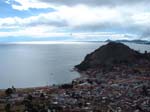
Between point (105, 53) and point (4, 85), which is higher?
point (105, 53)

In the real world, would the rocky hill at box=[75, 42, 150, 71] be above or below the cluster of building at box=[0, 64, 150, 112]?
above

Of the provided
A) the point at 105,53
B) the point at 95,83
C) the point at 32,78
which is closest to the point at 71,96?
the point at 95,83

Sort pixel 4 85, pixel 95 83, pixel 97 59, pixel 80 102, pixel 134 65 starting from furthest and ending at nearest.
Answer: pixel 97 59
pixel 134 65
pixel 4 85
pixel 95 83
pixel 80 102

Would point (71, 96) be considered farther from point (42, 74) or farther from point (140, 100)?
point (42, 74)

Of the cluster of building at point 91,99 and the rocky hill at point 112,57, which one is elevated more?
the rocky hill at point 112,57

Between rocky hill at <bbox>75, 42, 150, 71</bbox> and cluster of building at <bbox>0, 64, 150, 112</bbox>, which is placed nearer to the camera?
cluster of building at <bbox>0, 64, 150, 112</bbox>

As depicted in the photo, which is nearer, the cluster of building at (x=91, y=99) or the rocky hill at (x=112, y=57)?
the cluster of building at (x=91, y=99)

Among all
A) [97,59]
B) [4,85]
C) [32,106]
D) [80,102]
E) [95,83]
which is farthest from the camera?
[97,59]

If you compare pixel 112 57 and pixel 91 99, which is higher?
pixel 112 57
